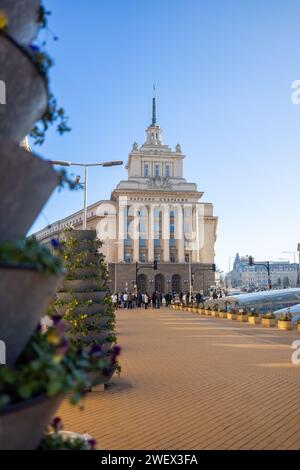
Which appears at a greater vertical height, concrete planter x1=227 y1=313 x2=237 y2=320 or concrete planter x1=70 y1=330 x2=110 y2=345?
concrete planter x1=70 y1=330 x2=110 y2=345

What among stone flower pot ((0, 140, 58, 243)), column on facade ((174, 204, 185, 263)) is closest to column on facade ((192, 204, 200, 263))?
column on facade ((174, 204, 185, 263))

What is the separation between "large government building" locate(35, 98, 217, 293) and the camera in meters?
88.8

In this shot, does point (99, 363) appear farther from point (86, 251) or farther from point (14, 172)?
point (86, 251)

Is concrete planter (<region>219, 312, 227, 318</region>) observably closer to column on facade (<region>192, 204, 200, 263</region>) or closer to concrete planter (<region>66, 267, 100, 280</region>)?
concrete planter (<region>66, 267, 100, 280</region>)

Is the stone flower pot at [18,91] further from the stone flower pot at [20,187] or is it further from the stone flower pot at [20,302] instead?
the stone flower pot at [20,302]

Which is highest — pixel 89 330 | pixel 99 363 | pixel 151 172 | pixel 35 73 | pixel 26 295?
pixel 151 172

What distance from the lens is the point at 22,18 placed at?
2736 mm

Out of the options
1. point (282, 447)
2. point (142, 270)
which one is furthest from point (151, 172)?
point (282, 447)

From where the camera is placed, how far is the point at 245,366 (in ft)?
40.7

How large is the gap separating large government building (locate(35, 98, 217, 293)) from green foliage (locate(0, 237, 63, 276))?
82219mm

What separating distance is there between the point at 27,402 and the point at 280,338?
63.5ft

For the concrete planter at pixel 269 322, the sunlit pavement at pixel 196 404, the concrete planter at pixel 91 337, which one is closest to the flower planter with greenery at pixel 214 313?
the concrete planter at pixel 269 322

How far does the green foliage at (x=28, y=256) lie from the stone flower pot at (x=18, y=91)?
680mm

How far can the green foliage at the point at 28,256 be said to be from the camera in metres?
2.21
